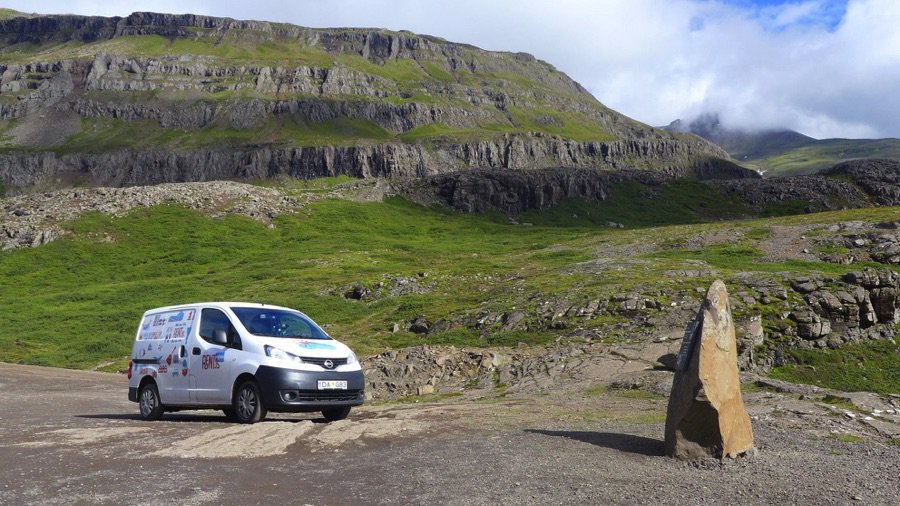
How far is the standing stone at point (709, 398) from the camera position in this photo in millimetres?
12633

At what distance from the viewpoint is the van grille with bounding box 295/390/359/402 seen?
15.9 metres

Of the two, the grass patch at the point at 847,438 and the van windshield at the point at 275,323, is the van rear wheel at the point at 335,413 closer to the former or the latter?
the van windshield at the point at 275,323

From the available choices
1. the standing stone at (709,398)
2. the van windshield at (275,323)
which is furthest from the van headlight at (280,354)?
the standing stone at (709,398)

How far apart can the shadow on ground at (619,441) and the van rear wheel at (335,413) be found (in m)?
4.70

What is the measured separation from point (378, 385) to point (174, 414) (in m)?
9.92

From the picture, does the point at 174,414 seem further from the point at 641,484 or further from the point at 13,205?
the point at 13,205

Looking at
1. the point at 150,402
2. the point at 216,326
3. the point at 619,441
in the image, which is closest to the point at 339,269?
the point at 150,402

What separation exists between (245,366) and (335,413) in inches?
107

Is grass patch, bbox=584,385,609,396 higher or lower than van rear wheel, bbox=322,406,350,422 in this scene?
lower

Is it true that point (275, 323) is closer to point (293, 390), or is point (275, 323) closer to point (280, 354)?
point (280, 354)

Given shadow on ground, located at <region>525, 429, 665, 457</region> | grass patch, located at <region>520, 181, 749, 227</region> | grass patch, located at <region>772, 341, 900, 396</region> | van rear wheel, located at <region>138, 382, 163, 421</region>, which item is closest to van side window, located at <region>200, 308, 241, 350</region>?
van rear wheel, located at <region>138, 382, 163, 421</region>

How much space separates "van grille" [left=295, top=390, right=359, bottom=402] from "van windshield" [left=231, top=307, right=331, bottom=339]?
165 centimetres

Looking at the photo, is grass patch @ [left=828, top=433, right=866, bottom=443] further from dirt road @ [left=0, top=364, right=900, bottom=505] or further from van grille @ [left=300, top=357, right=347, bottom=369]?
van grille @ [left=300, top=357, right=347, bottom=369]

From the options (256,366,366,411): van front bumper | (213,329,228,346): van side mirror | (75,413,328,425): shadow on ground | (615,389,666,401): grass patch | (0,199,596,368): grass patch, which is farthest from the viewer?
(0,199,596,368): grass patch
